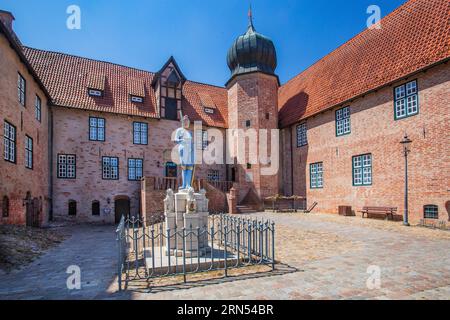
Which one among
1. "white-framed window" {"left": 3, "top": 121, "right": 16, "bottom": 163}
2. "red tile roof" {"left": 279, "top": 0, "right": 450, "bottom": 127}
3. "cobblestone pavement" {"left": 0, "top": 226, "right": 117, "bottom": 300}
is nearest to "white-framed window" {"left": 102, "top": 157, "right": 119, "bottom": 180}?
"white-framed window" {"left": 3, "top": 121, "right": 16, "bottom": 163}

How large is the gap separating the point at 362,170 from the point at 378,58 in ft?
21.9

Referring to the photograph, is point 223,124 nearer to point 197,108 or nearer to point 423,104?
point 197,108

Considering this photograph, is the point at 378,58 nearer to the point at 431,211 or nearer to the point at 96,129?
the point at 431,211

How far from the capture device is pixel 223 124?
24.9 metres

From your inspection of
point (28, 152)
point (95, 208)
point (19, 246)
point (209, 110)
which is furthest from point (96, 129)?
point (19, 246)

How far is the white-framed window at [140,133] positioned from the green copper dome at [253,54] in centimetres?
842

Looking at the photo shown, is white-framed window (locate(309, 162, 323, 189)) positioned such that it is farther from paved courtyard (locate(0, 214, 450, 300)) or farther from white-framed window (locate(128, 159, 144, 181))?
white-framed window (locate(128, 159, 144, 181))

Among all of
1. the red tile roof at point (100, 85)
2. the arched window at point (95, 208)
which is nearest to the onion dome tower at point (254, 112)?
the red tile roof at point (100, 85)

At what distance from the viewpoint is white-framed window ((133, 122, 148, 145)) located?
22.0 metres

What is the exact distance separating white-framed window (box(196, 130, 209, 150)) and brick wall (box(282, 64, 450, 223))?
26.9ft

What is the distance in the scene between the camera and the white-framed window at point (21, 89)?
1339 cm

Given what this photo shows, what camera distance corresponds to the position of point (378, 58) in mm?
16625

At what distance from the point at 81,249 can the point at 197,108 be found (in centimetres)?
1690

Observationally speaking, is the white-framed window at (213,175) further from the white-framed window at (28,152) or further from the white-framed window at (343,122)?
the white-framed window at (28,152)
